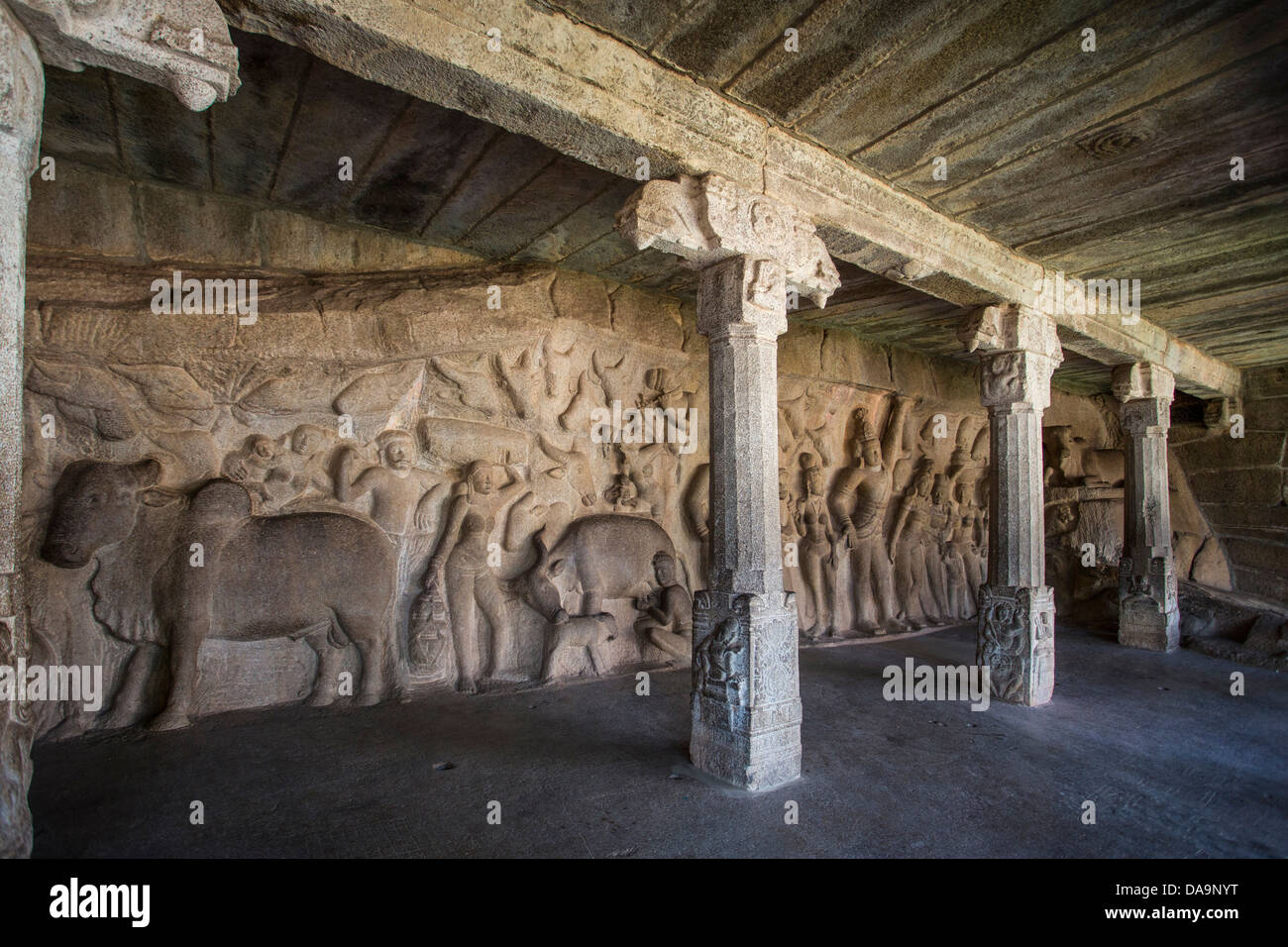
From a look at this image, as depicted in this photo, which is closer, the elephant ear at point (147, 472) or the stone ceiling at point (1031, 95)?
the stone ceiling at point (1031, 95)

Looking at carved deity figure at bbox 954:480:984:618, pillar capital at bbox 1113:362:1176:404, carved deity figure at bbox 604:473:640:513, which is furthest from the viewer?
carved deity figure at bbox 954:480:984:618

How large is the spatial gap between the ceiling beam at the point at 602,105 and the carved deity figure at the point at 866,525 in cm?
348

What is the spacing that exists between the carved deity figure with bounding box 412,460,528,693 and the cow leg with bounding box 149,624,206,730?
58.1 inches

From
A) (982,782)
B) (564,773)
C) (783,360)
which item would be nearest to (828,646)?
(783,360)

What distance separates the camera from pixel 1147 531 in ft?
24.8

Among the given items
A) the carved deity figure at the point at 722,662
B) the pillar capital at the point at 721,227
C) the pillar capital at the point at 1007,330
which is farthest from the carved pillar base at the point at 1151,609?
the carved deity figure at the point at 722,662

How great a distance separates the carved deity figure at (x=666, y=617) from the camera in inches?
236

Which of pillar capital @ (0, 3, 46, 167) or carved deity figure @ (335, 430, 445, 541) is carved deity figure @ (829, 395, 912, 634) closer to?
carved deity figure @ (335, 430, 445, 541)

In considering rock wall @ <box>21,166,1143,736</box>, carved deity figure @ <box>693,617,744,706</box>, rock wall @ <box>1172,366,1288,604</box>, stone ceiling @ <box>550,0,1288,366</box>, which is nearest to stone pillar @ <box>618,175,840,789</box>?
carved deity figure @ <box>693,617,744,706</box>

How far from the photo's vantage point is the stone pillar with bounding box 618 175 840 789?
137 inches

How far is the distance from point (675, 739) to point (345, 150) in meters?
3.89

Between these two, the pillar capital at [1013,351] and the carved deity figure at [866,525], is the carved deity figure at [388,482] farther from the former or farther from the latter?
the carved deity figure at [866,525]

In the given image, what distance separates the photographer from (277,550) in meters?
4.58

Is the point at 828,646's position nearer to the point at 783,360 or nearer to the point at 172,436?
the point at 783,360
